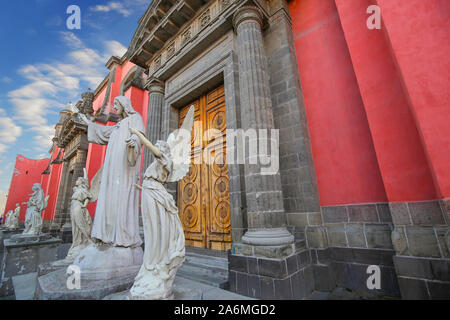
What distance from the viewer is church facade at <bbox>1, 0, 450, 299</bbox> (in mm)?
2273

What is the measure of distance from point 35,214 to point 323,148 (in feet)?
33.2

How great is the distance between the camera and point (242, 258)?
276 centimetres

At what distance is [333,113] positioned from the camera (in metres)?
3.41

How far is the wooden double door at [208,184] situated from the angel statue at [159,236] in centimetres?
209

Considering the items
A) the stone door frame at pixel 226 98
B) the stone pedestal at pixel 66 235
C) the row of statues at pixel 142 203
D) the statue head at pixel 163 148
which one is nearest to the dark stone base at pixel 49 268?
the row of statues at pixel 142 203

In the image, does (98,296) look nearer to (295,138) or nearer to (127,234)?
(127,234)

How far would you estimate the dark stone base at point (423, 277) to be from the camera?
80.4 inches

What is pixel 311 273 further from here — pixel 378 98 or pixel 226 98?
pixel 226 98

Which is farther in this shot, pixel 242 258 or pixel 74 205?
pixel 74 205

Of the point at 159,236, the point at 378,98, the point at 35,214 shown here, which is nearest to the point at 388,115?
the point at 378,98

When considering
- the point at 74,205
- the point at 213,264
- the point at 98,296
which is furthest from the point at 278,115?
the point at 74,205

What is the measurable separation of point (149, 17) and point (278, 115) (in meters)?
5.47

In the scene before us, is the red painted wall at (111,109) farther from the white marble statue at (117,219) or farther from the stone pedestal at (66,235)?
the white marble statue at (117,219)

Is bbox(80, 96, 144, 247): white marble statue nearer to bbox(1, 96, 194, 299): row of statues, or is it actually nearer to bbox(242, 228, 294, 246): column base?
bbox(1, 96, 194, 299): row of statues
